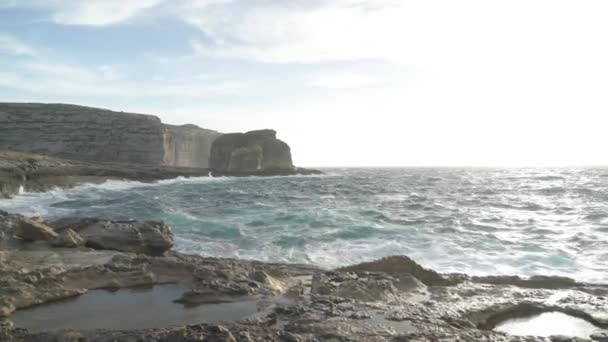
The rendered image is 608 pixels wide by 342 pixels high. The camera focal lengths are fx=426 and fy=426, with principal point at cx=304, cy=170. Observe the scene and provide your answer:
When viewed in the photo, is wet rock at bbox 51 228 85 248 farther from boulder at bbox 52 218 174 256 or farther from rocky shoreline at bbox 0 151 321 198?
rocky shoreline at bbox 0 151 321 198

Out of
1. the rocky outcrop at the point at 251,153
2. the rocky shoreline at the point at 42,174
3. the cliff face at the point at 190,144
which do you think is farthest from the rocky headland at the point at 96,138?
the cliff face at the point at 190,144

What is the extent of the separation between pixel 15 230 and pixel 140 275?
19.0ft

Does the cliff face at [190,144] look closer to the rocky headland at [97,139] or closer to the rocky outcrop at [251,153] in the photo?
the rocky outcrop at [251,153]

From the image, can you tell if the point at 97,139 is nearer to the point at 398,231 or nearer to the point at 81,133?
the point at 81,133

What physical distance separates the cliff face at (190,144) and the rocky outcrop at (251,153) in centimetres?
1130

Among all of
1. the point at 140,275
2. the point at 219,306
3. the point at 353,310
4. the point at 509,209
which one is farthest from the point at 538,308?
the point at 509,209

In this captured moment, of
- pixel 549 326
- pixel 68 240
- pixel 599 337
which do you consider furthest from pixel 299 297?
pixel 68 240

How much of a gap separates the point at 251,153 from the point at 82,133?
105ft

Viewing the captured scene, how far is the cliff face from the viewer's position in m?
104

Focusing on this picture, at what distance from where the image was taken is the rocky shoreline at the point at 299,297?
13.9 ft

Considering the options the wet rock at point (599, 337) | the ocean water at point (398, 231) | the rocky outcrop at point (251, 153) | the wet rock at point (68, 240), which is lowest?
the ocean water at point (398, 231)

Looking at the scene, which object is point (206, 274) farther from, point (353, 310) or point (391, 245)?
point (391, 245)

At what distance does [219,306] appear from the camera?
5398 millimetres

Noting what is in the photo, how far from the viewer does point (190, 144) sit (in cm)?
11188
